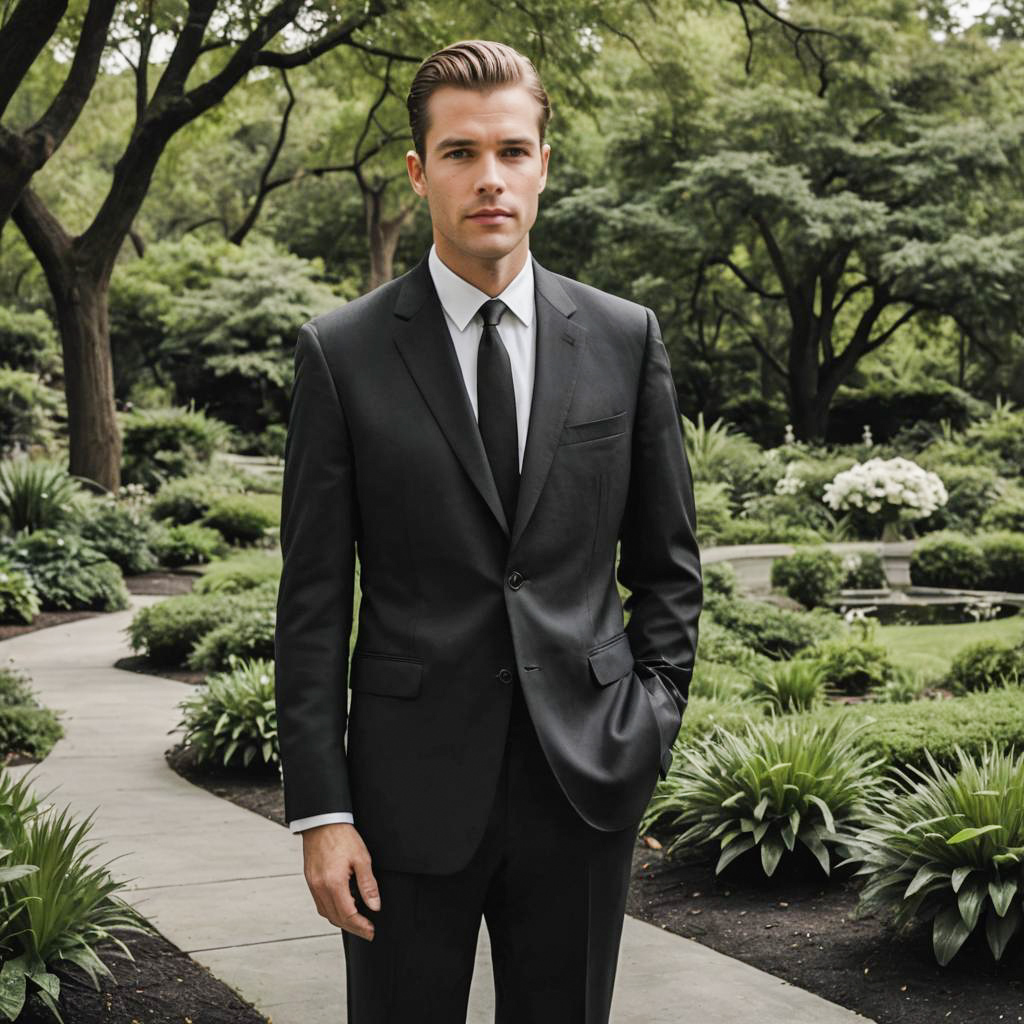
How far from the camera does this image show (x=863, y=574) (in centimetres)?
1609

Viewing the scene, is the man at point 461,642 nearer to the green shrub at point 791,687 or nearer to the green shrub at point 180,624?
the green shrub at point 791,687

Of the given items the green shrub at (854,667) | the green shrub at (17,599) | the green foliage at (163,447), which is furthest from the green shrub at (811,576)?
the green foliage at (163,447)

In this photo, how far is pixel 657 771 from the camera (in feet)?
7.39

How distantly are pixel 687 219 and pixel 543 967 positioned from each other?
24.7 meters

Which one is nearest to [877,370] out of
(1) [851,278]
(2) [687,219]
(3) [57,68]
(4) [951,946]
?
(1) [851,278]

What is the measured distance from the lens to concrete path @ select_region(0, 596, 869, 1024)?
3.94m

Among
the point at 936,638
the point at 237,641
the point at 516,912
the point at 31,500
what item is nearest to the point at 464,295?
the point at 516,912

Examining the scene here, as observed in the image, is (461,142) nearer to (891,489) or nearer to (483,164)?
(483,164)

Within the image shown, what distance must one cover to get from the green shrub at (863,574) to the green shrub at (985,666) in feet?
23.2

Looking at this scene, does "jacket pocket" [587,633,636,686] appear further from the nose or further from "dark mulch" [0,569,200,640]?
"dark mulch" [0,569,200,640]

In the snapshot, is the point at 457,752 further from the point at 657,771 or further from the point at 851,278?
the point at 851,278

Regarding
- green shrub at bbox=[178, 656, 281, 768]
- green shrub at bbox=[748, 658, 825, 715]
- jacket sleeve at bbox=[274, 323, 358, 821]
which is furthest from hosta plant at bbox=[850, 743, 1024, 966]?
green shrub at bbox=[178, 656, 281, 768]

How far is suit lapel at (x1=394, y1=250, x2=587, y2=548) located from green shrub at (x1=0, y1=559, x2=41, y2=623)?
11.9 m

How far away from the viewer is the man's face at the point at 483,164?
2166mm
